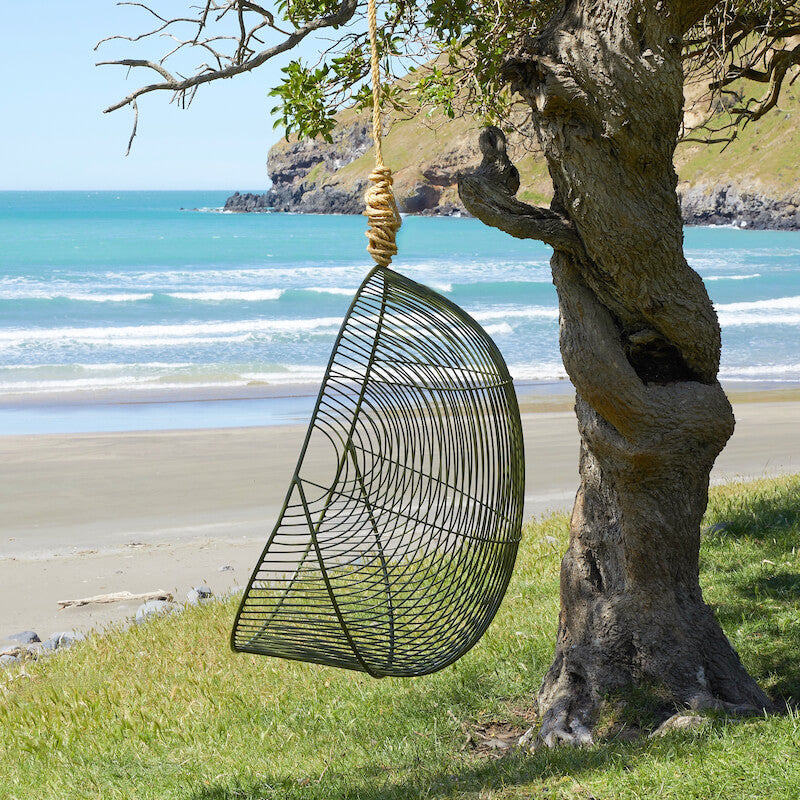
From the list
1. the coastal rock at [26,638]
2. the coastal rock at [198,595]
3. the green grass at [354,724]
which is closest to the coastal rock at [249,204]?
the coastal rock at [198,595]

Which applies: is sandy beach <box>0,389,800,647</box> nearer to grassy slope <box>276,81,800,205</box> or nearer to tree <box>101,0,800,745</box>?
tree <box>101,0,800,745</box>

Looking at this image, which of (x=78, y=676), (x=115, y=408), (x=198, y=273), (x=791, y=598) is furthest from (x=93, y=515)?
(x=198, y=273)

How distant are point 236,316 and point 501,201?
22914 mm

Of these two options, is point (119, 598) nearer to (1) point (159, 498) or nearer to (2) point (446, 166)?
(1) point (159, 498)

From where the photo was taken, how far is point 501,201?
3166 mm

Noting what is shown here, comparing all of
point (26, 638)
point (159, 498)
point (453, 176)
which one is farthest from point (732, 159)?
point (26, 638)

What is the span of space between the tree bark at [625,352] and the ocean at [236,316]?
1010 centimetres

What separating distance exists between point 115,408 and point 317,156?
97360 millimetres

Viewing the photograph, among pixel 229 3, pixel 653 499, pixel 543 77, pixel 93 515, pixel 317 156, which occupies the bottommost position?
pixel 93 515

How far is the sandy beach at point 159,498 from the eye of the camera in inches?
286

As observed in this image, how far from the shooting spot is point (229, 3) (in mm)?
4668

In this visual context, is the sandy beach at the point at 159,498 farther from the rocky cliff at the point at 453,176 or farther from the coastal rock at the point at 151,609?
the rocky cliff at the point at 453,176

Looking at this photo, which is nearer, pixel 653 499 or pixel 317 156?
pixel 653 499

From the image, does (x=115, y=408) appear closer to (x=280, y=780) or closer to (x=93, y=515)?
(x=93, y=515)
